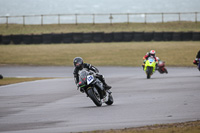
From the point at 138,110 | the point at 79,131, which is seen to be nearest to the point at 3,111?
the point at 138,110

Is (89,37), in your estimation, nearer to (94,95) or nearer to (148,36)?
(148,36)

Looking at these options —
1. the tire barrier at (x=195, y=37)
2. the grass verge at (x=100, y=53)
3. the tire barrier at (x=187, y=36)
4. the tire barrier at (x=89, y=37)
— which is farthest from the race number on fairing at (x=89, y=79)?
the tire barrier at (x=195, y=37)

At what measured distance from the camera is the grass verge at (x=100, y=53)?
117ft

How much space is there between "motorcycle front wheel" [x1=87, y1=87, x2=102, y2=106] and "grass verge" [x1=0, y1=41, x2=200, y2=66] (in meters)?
22.5

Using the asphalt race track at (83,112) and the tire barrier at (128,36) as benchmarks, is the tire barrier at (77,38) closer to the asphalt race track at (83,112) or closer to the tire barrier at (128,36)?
the tire barrier at (128,36)

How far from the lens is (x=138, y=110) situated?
33.0 ft

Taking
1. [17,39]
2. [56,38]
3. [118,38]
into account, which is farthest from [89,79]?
[17,39]

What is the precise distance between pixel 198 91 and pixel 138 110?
443 centimetres

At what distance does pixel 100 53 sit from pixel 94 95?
29141mm

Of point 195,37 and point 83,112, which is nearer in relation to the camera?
point 83,112

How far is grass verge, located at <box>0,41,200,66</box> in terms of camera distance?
117ft

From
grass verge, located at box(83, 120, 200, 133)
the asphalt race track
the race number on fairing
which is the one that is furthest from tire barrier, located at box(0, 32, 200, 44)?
grass verge, located at box(83, 120, 200, 133)

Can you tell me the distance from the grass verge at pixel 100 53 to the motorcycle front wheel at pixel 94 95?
73.7 feet

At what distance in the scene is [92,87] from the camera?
11000 mm
